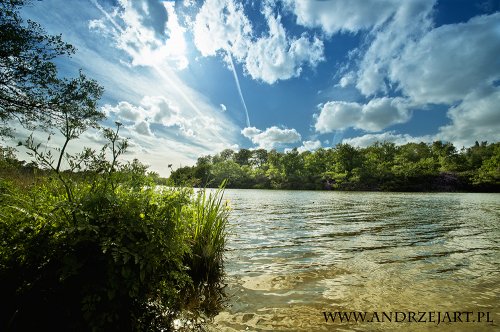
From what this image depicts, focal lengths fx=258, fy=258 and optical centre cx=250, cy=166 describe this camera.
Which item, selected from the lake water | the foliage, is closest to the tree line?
the lake water

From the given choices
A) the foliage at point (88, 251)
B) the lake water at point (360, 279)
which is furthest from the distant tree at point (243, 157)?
the foliage at point (88, 251)

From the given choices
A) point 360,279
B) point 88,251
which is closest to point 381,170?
point 360,279

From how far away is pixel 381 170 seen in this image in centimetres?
6538

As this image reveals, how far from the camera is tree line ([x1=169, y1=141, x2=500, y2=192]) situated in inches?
2328

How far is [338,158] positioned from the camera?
76375mm

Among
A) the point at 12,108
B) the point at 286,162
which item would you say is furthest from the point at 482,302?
the point at 286,162

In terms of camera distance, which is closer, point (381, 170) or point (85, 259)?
point (85, 259)

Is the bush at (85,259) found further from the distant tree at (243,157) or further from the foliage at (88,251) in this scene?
the distant tree at (243,157)

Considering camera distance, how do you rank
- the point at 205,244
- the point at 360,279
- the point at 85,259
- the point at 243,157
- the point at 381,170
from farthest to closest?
the point at 243,157 → the point at 381,170 → the point at 360,279 → the point at 205,244 → the point at 85,259

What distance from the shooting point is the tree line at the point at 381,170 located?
59.1m

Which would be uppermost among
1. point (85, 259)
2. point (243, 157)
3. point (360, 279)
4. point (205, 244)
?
point (243, 157)

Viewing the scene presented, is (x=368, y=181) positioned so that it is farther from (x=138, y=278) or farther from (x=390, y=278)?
(x=138, y=278)

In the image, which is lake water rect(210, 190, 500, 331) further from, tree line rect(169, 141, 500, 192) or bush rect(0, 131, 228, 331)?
tree line rect(169, 141, 500, 192)

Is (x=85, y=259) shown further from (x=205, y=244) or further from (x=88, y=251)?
(x=205, y=244)
